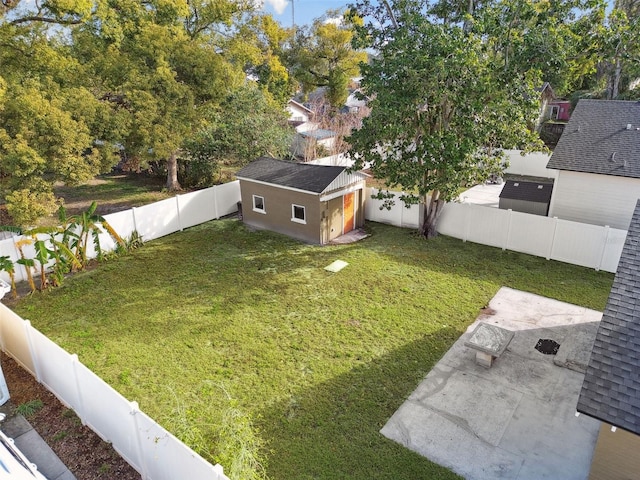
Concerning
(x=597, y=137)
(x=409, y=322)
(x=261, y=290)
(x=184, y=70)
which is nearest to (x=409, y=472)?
(x=409, y=322)

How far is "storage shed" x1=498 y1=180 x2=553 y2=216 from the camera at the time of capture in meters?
18.0

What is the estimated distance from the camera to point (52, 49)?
17.6 meters

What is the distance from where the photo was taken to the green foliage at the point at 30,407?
8.20m

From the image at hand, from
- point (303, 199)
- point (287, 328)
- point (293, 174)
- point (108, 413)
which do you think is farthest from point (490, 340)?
point (293, 174)

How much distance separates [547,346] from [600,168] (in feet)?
29.4

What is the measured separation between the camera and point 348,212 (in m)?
17.8

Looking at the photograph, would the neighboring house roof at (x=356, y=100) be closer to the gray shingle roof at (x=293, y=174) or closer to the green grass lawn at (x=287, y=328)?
the gray shingle roof at (x=293, y=174)

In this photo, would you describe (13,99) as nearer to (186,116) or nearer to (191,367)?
(186,116)

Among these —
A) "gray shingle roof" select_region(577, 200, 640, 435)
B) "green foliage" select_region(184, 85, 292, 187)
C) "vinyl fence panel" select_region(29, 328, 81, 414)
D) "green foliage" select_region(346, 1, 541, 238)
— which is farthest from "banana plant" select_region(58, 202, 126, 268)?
"gray shingle roof" select_region(577, 200, 640, 435)

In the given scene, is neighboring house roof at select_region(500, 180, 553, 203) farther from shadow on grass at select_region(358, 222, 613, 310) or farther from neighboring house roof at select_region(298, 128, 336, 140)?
neighboring house roof at select_region(298, 128, 336, 140)

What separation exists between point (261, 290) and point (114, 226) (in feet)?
22.1

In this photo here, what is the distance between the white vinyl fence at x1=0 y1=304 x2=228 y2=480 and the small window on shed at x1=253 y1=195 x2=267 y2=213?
34.0 ft

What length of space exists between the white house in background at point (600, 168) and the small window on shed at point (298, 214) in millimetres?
9737

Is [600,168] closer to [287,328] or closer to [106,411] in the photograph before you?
[287,328]
